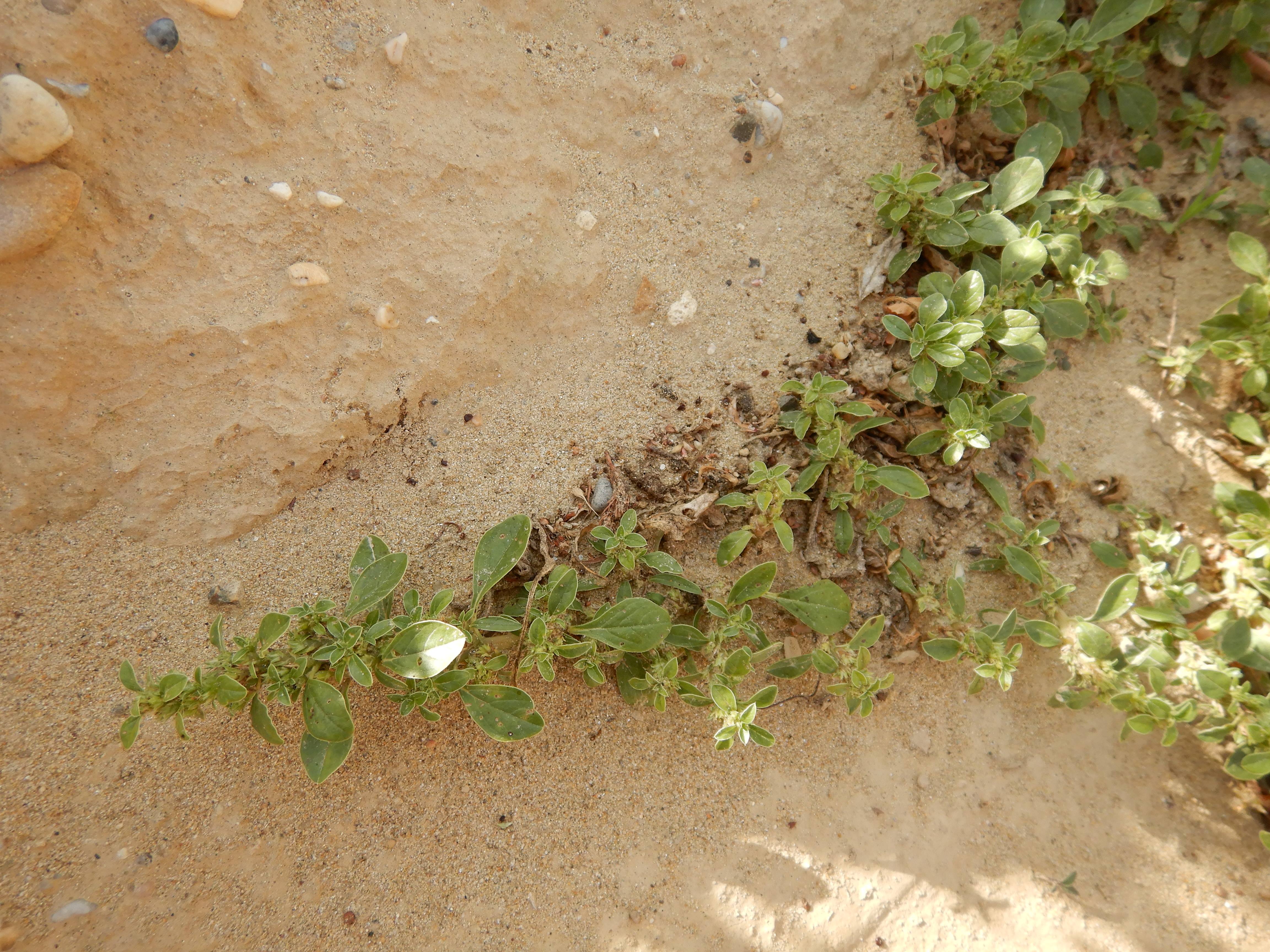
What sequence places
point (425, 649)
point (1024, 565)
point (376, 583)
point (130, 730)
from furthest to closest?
point (1024, 565), point (376, 583), point (425, 649), point (130, 730)

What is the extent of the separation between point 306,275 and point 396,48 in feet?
2.45

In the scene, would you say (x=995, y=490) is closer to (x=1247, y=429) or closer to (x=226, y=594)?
(x=1247, y=429)

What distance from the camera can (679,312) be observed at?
7.57ft

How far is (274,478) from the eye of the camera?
199cm

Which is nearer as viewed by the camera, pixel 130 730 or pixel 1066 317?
pixel 130 730

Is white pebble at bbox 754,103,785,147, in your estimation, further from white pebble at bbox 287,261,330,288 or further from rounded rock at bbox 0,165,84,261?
rounded rock at bbox 0,165,84,261

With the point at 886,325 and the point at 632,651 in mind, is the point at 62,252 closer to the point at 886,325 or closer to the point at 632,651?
the point at 632,651

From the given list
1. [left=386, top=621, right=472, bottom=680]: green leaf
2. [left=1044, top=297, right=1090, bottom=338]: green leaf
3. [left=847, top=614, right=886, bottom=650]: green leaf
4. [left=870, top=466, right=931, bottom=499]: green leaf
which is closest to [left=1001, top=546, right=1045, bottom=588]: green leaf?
[left=870, top=466, right=931, bottom=499]: green leaf

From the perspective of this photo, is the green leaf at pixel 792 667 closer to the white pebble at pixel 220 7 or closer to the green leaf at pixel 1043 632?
the green leaf at pixel 1043 632

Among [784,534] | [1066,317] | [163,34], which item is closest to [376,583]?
[784,534]

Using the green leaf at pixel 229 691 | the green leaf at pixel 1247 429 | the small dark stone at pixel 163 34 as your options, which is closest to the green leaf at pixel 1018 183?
the green leaf at pixel 1247 429

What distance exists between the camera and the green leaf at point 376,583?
1.74 meters

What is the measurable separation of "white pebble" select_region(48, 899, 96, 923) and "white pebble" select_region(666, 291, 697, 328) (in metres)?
2.22

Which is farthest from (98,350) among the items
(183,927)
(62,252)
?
(183,927)
